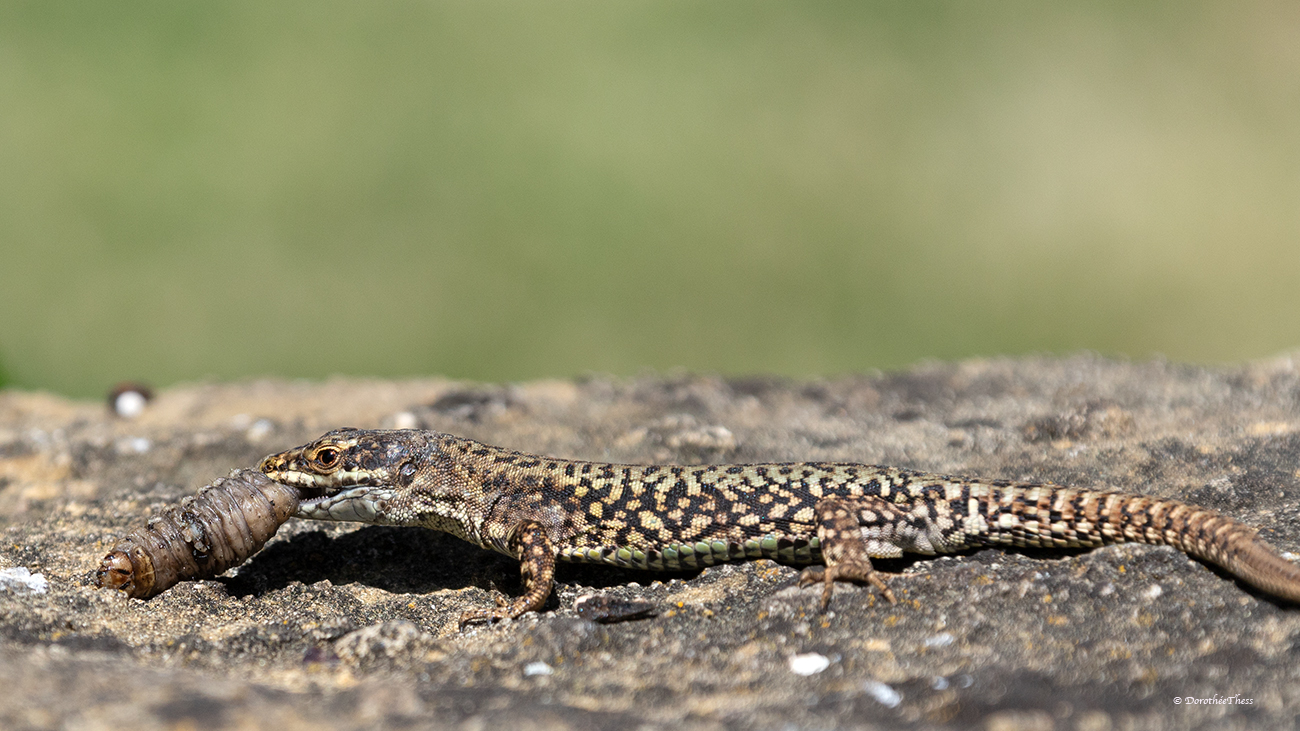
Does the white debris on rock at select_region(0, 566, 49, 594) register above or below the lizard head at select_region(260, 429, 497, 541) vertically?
below

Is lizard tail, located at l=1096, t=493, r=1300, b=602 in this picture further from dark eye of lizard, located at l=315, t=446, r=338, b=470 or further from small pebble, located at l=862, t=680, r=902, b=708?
dark eye of lizard, located at l=315, t=446, r=338, b=470

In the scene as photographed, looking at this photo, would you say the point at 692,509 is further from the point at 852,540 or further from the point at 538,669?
the point at 538,669

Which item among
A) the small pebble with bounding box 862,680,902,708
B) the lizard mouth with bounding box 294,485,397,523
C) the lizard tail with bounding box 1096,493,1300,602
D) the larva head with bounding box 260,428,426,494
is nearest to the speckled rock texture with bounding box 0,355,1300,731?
the small pebble with bounding box 862,680,902,708

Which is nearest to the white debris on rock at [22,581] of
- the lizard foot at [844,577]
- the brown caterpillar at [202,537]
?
the brown caterpillar at [202,537]

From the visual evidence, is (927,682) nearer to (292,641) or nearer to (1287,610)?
(1287,610)

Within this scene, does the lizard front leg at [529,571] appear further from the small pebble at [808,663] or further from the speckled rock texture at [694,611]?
the small pebble at [808,663]

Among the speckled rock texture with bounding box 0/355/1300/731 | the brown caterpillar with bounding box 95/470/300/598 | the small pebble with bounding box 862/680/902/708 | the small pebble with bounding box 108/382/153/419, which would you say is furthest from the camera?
the small pebble with bounding box 108/382/153/419

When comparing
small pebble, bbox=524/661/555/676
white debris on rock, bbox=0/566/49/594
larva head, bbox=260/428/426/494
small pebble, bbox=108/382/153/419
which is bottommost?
small pebble, bbox=524/661/555/676
